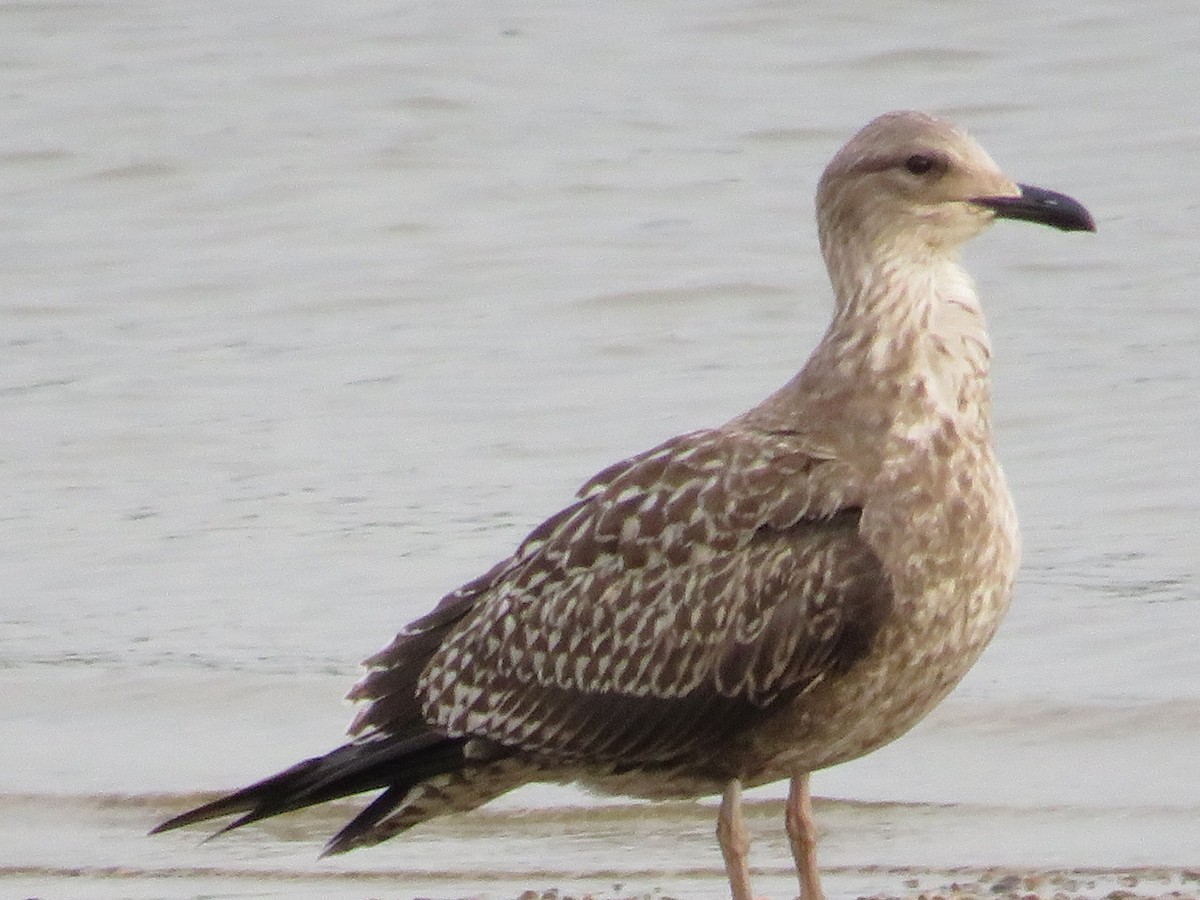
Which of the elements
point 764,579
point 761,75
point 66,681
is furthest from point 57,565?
point 761,75

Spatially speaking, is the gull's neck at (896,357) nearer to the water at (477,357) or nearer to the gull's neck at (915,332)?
the gull's neck at (915,332)

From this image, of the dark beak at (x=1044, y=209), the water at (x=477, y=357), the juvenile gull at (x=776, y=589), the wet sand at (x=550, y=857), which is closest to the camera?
the juvenile gull at (x=776, y=589)

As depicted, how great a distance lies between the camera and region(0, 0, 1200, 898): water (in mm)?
8844

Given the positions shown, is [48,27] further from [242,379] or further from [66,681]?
[66,681]

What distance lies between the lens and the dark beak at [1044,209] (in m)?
7.06

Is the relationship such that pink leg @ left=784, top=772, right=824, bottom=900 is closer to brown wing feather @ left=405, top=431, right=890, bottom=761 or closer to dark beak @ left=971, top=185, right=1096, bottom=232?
brown wing feather @ left=405, top=431, right=890, bottom=761

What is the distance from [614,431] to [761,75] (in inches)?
268

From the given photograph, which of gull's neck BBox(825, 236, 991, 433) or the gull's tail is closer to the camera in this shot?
gull's neck BBox(825, 236, 991, 433)

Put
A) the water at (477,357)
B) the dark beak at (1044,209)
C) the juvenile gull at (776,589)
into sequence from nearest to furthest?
the juvenile gull at (776,589) → the dark beak at (1044,209) → the water at (477,357)

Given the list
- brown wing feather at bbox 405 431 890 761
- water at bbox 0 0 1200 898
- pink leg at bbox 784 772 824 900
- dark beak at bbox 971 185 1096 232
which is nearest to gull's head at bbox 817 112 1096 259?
dark beak at bbox 971 185 1096 232

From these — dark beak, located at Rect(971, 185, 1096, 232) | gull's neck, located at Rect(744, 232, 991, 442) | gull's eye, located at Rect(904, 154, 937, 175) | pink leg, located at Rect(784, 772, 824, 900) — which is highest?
gull's eye, located at Rect(904, 154, 937, 175)

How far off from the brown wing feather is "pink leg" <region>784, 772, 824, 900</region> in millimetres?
319

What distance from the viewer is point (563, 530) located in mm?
7230

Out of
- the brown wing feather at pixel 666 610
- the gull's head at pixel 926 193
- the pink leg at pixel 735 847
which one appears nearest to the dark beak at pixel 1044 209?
the gull's head at pixel 926 193
